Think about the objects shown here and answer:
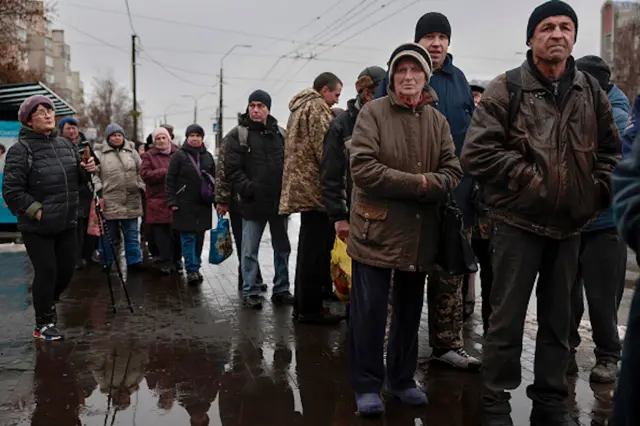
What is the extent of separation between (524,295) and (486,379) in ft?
1.72

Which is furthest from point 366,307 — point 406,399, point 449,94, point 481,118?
point 449,94

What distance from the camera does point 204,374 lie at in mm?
4855

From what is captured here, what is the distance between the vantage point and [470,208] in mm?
5250

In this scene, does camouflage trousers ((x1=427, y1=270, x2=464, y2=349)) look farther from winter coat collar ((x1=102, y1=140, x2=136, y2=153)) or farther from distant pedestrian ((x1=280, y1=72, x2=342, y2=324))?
winter coat collar ((x1=102, y1=140, x2=136, y2=153))

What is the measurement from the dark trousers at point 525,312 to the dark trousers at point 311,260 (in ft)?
8.57

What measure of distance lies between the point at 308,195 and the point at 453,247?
2.24 m

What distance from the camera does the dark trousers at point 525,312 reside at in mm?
3729

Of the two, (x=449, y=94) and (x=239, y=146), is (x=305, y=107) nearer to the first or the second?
(x=239, y=146)

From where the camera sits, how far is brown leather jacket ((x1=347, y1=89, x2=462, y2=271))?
12.9ft

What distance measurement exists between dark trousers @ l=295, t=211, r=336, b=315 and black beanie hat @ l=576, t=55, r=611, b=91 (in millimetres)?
2567

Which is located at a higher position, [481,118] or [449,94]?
[449,94]

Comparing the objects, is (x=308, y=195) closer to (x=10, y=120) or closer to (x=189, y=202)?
(x=189, y=202)

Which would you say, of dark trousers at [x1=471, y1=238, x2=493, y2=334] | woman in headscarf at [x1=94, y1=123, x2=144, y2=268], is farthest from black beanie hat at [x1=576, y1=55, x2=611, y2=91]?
woman in headscarf at [x1=94, y1=123, x2=144, y2=268]

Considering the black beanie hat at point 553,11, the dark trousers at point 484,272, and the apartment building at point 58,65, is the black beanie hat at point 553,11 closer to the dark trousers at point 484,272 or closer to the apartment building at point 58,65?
the dark trousers at point 484,272
